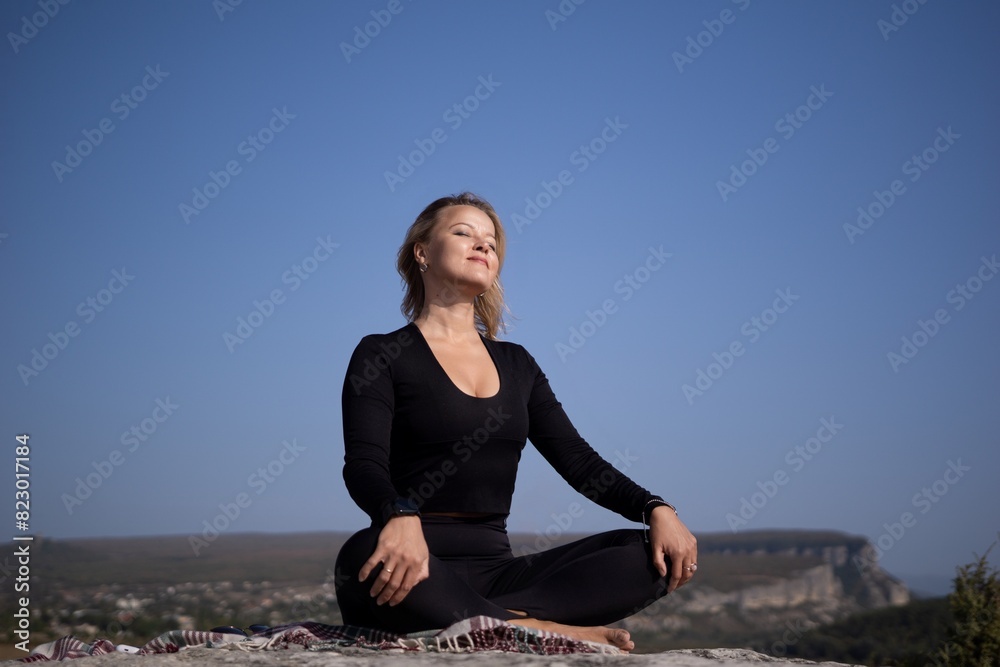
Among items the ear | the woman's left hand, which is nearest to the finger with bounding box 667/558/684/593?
the woman's left hand

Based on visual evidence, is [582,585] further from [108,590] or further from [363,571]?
[108,590]

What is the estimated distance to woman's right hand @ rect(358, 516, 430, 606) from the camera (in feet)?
8.61

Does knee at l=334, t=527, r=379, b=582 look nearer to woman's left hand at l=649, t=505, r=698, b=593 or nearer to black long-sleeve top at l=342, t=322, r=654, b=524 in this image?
black long-sleeve top at l=342, t=322, r=654, b=524

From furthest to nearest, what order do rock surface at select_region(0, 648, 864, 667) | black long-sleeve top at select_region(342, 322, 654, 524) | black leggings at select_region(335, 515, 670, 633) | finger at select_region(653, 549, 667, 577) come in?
black long-sleeve top at select_region(342, 322, 654, 524)
finger at select_region(653, 549, 667, 577)
black leggings at select_region(335, 515, 670, 633)
rock surface at select_region(0, 648, 864, 667)

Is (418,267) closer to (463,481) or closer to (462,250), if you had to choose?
(462,250)

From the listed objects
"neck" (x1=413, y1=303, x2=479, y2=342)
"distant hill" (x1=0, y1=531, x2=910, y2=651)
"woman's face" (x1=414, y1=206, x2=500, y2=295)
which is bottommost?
"distant hill" (x1=0, y1=531, x2=910, y2=651)

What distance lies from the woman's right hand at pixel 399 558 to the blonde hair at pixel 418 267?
4.92 feet

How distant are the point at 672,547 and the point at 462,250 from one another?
59.2 inches

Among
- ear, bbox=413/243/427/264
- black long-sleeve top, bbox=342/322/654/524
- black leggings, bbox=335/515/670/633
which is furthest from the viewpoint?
ear, bbox=413/243/427/264

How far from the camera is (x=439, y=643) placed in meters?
2.50

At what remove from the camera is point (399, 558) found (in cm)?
262

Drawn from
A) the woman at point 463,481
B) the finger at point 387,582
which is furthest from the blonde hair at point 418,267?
the finger at point 387,582

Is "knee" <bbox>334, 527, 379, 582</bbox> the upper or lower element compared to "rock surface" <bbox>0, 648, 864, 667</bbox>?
upper

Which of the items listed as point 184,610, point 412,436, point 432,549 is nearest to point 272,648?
point 432,549
